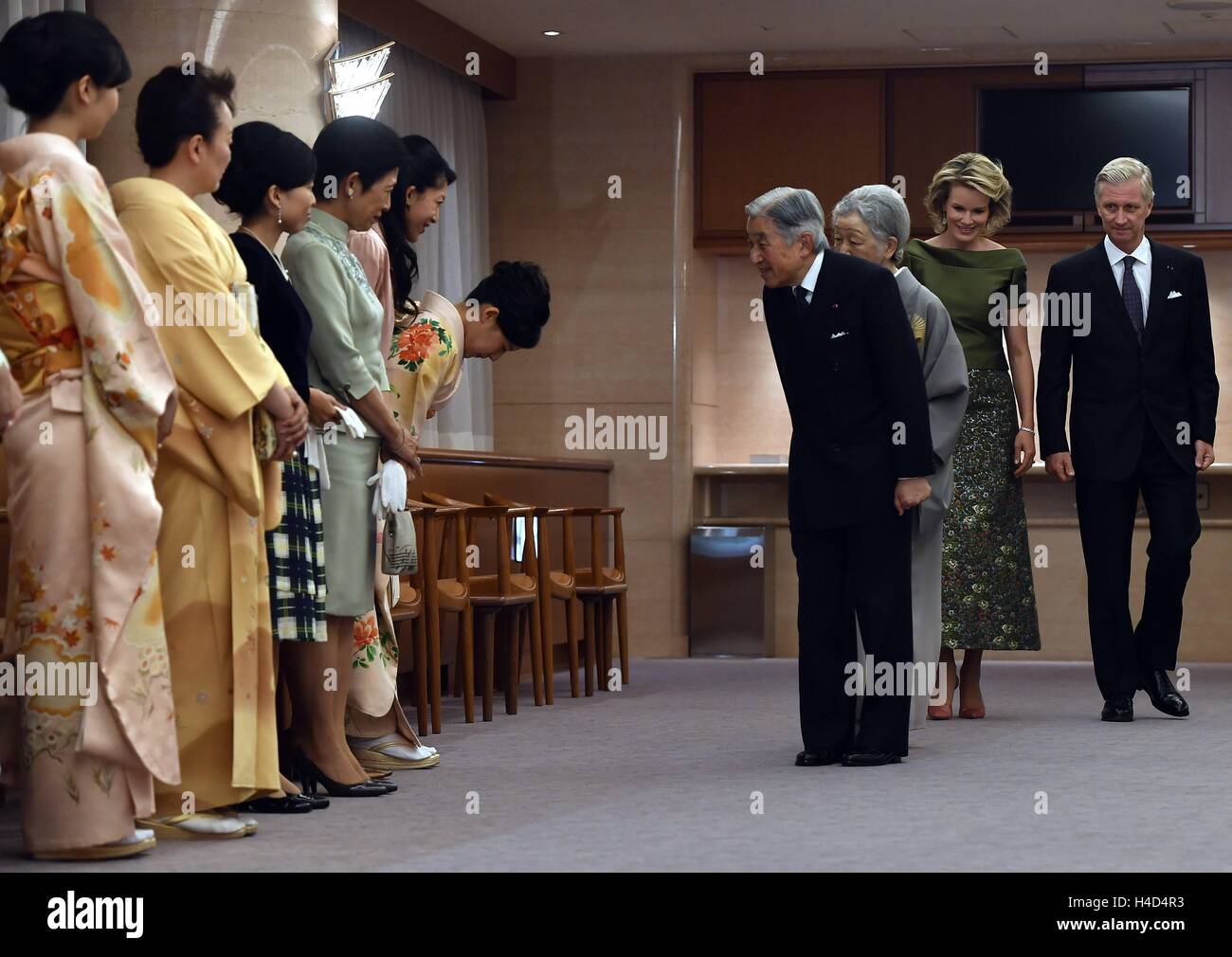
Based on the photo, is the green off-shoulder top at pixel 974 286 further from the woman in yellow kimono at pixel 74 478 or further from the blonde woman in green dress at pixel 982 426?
the woman in yellow kimono at pixel 74 478

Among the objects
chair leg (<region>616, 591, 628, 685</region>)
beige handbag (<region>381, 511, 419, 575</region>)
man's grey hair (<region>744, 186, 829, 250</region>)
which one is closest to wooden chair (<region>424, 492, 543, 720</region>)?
chair leg (<region>616, 591, 628, 685</region>)

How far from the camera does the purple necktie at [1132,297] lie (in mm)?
5941

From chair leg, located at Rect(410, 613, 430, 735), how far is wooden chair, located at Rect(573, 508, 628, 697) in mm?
1226

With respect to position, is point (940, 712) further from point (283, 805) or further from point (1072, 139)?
point (1072, 139)

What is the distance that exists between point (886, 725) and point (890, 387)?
86 cm

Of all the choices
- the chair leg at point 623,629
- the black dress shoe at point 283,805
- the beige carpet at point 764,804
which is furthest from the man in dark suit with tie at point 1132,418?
the black dress shoe at point 283,805

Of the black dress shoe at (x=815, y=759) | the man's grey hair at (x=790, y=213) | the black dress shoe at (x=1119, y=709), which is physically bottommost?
the black dress shoe at (x=1119, y=709)

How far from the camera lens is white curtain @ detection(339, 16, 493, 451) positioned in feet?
28.2

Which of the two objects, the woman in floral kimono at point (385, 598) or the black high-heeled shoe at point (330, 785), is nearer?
the black high-heeled shoe at point (330, 785)

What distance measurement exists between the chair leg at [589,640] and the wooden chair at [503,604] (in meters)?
0.37

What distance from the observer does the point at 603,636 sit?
7594 millimetres

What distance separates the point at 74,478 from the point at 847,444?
200cm

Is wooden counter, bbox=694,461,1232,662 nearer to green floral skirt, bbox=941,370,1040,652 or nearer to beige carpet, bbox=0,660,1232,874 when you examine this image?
beige carpet, bbox=0,660,1232,874
